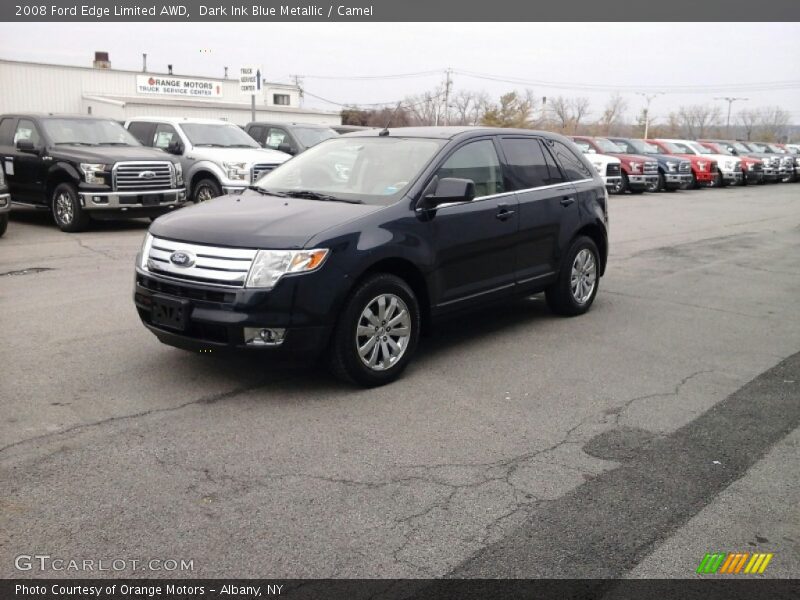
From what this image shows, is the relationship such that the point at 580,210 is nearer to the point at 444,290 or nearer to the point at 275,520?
the point at 444,290

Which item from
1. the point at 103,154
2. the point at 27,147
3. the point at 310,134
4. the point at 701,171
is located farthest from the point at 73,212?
the point at 701,171

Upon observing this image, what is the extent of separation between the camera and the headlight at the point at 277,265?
5008mm

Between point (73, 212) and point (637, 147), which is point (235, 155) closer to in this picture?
point (73, 212)

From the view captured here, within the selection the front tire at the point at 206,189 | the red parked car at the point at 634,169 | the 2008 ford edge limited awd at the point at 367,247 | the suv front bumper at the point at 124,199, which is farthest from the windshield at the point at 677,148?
the 2008 ford edge limited awd at the point at 367,247

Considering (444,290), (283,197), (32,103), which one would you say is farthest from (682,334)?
(32,103)

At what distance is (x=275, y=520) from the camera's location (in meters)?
3.64

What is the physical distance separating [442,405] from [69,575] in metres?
2.63

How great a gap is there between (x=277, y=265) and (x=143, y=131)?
12.8m

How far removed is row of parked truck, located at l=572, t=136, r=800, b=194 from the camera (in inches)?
1010

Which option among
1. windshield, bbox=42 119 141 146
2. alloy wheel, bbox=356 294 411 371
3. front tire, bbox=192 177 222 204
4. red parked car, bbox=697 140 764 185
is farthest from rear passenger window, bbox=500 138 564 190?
red parked car, bbox=697 140 764 185

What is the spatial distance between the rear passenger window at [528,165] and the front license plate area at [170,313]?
3.09 m

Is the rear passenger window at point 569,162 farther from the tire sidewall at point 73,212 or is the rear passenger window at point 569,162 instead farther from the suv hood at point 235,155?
the tire sidewall at point 73,212

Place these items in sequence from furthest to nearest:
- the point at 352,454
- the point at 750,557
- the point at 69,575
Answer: the point at 352,454
the point at 750,557
the point at 69,575

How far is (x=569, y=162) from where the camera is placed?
307 inches
